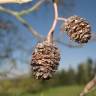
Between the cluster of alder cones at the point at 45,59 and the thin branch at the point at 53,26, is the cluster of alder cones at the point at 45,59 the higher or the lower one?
the lower one

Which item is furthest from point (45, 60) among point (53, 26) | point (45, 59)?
point (53, 26)

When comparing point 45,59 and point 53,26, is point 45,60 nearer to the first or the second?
point 45,59

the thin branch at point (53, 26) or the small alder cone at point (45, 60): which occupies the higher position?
the thin branch at point (53, 26)

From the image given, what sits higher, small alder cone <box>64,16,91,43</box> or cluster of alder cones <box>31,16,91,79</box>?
small alder cone <box>64,16,91,43</box>
